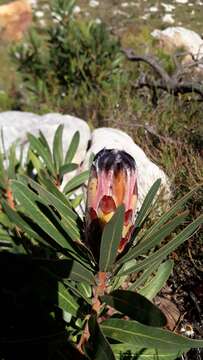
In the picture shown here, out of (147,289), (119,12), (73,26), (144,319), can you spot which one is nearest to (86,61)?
(73,26)

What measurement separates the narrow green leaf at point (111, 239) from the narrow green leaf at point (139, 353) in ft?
1.44

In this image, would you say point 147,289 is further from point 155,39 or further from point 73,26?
point 155,39

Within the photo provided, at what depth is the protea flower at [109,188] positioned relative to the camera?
1141 mm

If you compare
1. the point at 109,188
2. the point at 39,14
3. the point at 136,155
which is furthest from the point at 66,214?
the point at 39,14

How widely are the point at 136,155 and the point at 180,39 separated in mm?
2024

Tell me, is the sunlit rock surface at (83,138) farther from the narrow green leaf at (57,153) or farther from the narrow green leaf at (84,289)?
the narrow green leaf at (84,289)

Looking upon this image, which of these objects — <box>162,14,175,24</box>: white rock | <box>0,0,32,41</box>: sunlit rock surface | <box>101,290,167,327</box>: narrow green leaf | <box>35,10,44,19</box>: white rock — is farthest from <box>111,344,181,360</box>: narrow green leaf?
<box>0,0,32,41</box>: sunlit rock surface

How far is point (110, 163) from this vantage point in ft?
3.77

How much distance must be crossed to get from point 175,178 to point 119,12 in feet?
12.6

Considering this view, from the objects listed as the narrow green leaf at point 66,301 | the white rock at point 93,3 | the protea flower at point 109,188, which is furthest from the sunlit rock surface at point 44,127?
the white rock at point 93,3

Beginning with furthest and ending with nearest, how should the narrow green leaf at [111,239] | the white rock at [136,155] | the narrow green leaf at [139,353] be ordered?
the white rock at [136,155] → the narrow green leaf at [139,353] → the narrow green leaf at [111,239]

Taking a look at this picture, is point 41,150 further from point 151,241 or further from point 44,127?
point 151,241

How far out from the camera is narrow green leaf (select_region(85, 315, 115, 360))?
118cm

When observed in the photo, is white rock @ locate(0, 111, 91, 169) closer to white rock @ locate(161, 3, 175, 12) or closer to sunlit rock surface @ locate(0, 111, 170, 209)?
sunlit rock surface @ locate(0, 111, 170, 209)
